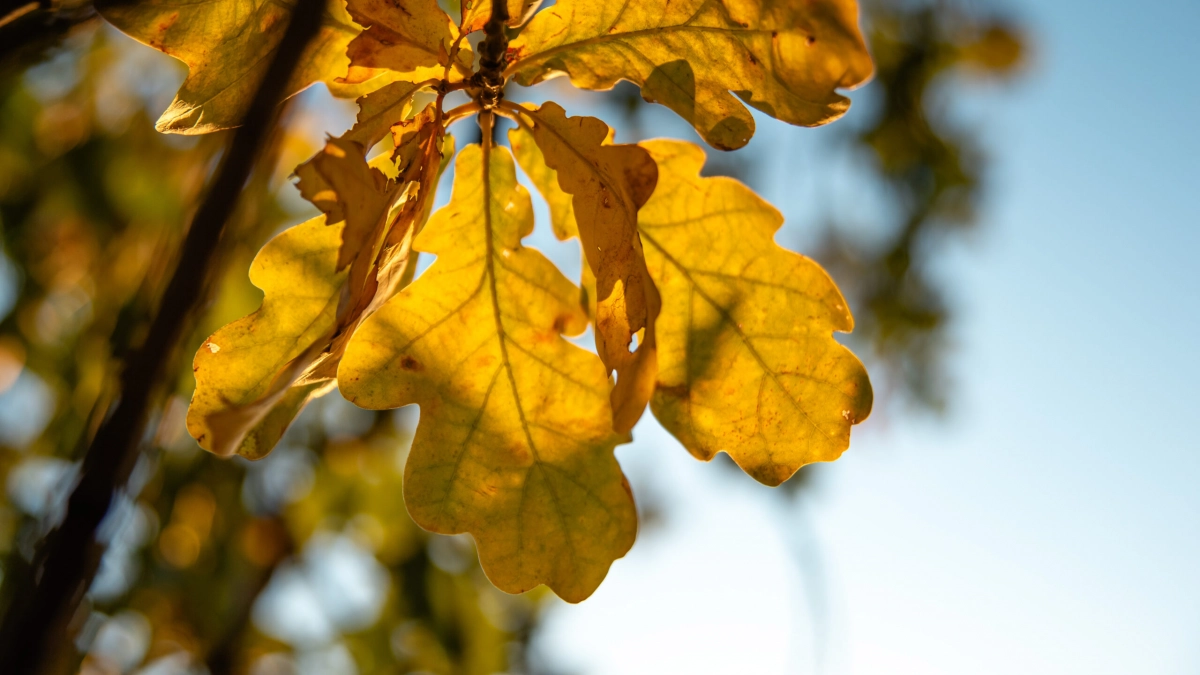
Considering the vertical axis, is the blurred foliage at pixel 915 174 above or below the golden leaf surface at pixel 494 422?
below

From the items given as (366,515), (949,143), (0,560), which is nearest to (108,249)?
(0,560)

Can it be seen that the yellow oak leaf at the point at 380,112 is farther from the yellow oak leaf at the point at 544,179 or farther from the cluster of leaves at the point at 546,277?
the yellow oak leaf at the point at 544,179

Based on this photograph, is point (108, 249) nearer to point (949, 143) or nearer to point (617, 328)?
point (617, 328)

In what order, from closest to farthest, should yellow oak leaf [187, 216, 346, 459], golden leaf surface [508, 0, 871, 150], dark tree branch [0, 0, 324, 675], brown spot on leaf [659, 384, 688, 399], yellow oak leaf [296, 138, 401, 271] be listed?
dark tree branch [0, 0, 324, 675], yellow oak leaf [296, 138, 401, 271], golden leaf surface [508, 0, 871, 150], yellow oak leaf [187, 216, 346, 459], brown spot on leaf [659, 384, 688, 399]

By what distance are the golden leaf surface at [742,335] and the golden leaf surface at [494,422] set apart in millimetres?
114

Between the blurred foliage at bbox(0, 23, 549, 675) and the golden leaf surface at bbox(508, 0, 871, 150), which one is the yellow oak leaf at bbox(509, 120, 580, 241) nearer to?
the golden leaf surface at bbox(508, 0, 871, 150)

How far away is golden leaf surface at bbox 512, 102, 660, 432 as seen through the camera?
0.73 meters

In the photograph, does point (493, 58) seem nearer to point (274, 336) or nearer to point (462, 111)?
point (462, 111)

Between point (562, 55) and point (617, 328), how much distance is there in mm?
313

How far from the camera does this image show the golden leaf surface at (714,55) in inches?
28.7

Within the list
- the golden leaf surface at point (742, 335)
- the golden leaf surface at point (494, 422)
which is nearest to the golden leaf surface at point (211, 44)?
the golden leaf surface at point (494, 422)

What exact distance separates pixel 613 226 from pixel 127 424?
0.48 meters

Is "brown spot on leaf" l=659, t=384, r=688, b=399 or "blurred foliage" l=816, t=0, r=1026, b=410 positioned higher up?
"brown spot on leaf" l=659, t=384, r=688, b=399

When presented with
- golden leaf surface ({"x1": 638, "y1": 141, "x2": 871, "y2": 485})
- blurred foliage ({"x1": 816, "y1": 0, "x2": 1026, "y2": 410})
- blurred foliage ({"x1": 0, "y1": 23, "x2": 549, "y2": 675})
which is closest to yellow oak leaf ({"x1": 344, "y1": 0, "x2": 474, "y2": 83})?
golden leaf surface ({"x1": 638, "y1": 141, "x2": 871, "y2": 485})
